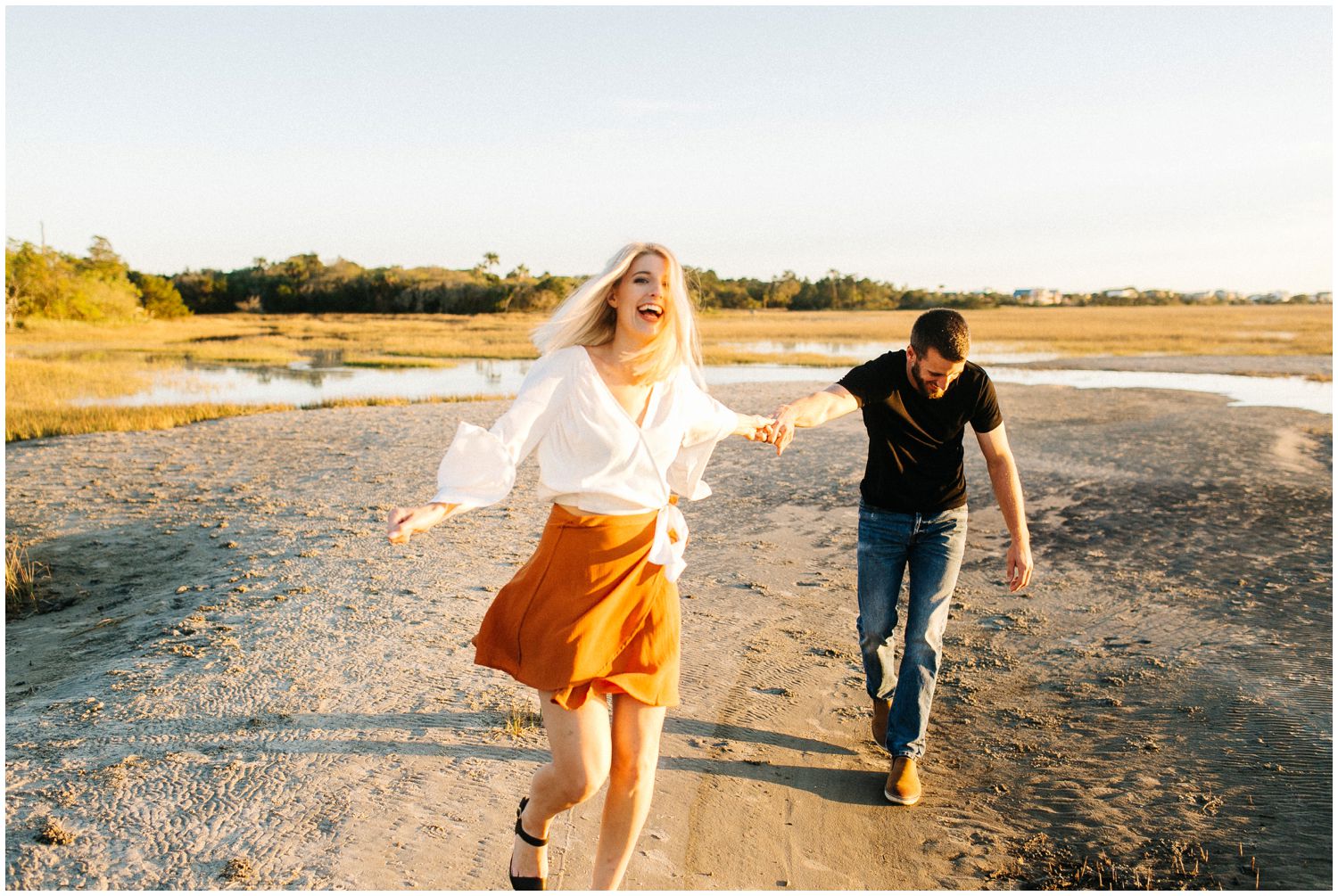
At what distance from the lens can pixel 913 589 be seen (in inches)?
182

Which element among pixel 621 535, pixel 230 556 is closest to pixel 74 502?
pixel 230 556

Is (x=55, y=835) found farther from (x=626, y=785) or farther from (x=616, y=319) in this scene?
(x=616, y=319)

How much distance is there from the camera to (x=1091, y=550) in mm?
8930

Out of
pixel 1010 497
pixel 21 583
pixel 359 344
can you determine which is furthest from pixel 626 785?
pixel 359 344

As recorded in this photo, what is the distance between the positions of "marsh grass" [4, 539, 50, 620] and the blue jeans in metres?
6.35

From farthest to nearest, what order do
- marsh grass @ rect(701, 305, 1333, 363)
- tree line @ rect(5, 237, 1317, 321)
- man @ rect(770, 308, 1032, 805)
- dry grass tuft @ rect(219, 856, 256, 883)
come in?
tree line @ rect(5, 237, 1317, 321) < marsh grass @ rect(701, 305, 1333, 363) < man @ rect(770, 308, 1032, 805) < dry grass tuft @ rect(219, 856, 256, 883)

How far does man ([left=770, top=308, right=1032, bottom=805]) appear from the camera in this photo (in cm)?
450

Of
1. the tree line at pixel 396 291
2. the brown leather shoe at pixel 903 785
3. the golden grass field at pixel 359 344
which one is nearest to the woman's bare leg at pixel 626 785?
the brown leather shoe at pixel 903 785

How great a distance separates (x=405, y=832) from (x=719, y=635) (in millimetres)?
2980

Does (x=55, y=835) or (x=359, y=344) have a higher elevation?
(x=55, y=835)

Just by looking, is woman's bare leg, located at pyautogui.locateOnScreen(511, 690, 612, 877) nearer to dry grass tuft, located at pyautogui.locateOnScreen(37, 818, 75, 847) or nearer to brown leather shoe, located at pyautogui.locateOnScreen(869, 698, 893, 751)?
dry grass tuft, located at pyautogui.locateOnScreen(37, 818, 75, 847)

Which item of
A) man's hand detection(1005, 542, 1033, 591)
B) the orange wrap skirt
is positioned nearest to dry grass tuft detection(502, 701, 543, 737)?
the orange wrap skirt

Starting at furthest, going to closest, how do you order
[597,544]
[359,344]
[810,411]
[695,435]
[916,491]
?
[359,344], [916,491], [810,411], [695,435], [597,544]

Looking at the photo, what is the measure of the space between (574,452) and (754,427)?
1095 millimetres
